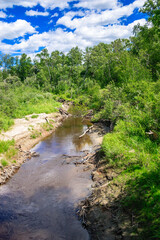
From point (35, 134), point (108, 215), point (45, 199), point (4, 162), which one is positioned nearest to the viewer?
point (108, 215)

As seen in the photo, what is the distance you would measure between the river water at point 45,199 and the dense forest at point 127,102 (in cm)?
304

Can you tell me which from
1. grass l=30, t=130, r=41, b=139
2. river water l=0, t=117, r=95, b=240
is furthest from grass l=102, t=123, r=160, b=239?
grass l=30, t=130, r=41, b=139

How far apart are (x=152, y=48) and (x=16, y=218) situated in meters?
33.6

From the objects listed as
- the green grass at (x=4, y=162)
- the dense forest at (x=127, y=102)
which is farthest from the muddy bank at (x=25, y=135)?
the dense forest at (x=127, y=102)

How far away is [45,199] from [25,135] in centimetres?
1187

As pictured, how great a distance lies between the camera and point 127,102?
21.5m

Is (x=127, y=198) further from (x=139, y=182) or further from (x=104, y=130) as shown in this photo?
(x=104, y=130)

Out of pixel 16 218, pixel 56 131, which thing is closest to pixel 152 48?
pixel 56 131

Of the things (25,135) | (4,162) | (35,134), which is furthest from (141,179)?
(35,134)

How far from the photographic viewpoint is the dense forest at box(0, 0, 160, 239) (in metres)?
7.98

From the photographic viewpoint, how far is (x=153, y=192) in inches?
282

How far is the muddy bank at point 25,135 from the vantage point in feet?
50.3

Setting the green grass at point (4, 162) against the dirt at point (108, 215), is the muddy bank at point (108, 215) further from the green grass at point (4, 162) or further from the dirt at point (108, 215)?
the green grass at point (4, 162)

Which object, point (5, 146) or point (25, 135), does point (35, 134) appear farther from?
point (5, 146)
